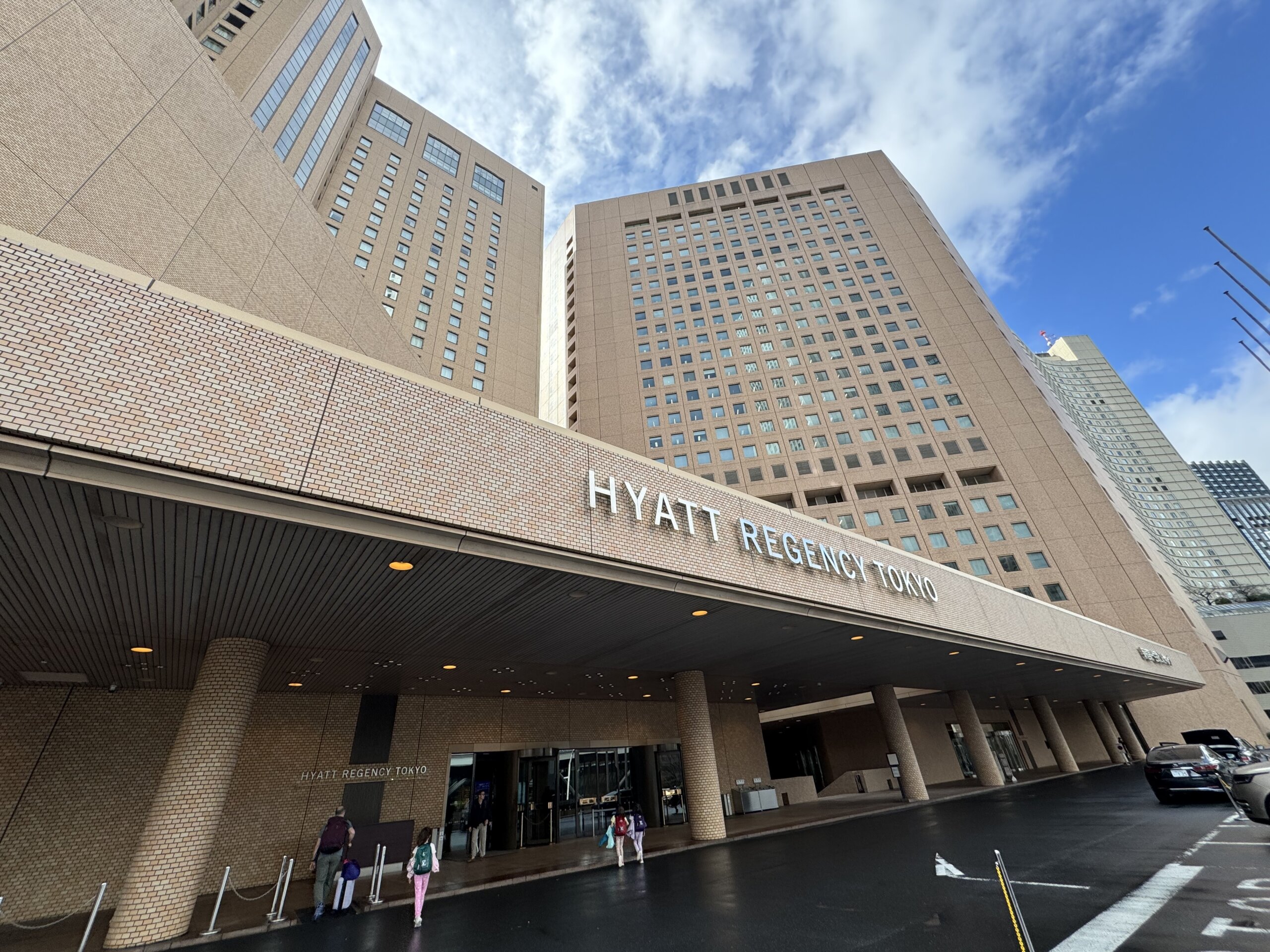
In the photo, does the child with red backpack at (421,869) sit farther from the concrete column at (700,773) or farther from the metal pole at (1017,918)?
the concrete column at (700,773)

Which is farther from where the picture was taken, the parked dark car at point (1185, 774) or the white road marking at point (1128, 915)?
the parked dark car at point (1185, 774)

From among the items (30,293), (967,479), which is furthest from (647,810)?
(967,479)

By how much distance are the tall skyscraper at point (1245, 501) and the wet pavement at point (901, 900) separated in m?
→ 223

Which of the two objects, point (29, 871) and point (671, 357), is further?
point (671, 357)

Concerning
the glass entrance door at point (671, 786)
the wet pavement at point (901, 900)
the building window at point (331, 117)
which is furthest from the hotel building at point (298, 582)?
the building window at point (331, 117)

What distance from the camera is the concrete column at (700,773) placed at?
16.9 m

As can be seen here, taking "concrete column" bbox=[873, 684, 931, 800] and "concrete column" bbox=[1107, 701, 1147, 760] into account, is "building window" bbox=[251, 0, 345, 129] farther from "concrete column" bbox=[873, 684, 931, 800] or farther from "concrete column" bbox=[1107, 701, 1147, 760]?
"concrete column" bbox=[1107, 701, 1147, 760]

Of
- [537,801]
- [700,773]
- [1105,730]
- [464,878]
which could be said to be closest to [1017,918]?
[700,773]

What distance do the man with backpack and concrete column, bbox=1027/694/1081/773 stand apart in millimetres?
40869

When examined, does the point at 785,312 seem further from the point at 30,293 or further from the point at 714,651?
the point at 30,293

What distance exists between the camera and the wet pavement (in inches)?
254

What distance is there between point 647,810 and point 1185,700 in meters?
45.6

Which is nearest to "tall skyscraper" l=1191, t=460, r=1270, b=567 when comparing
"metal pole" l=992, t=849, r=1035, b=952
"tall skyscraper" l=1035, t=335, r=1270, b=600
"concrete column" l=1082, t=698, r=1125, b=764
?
"tall skyscraper" l=1035, t=335, r=1270, b=600

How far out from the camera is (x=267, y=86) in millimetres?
35250
